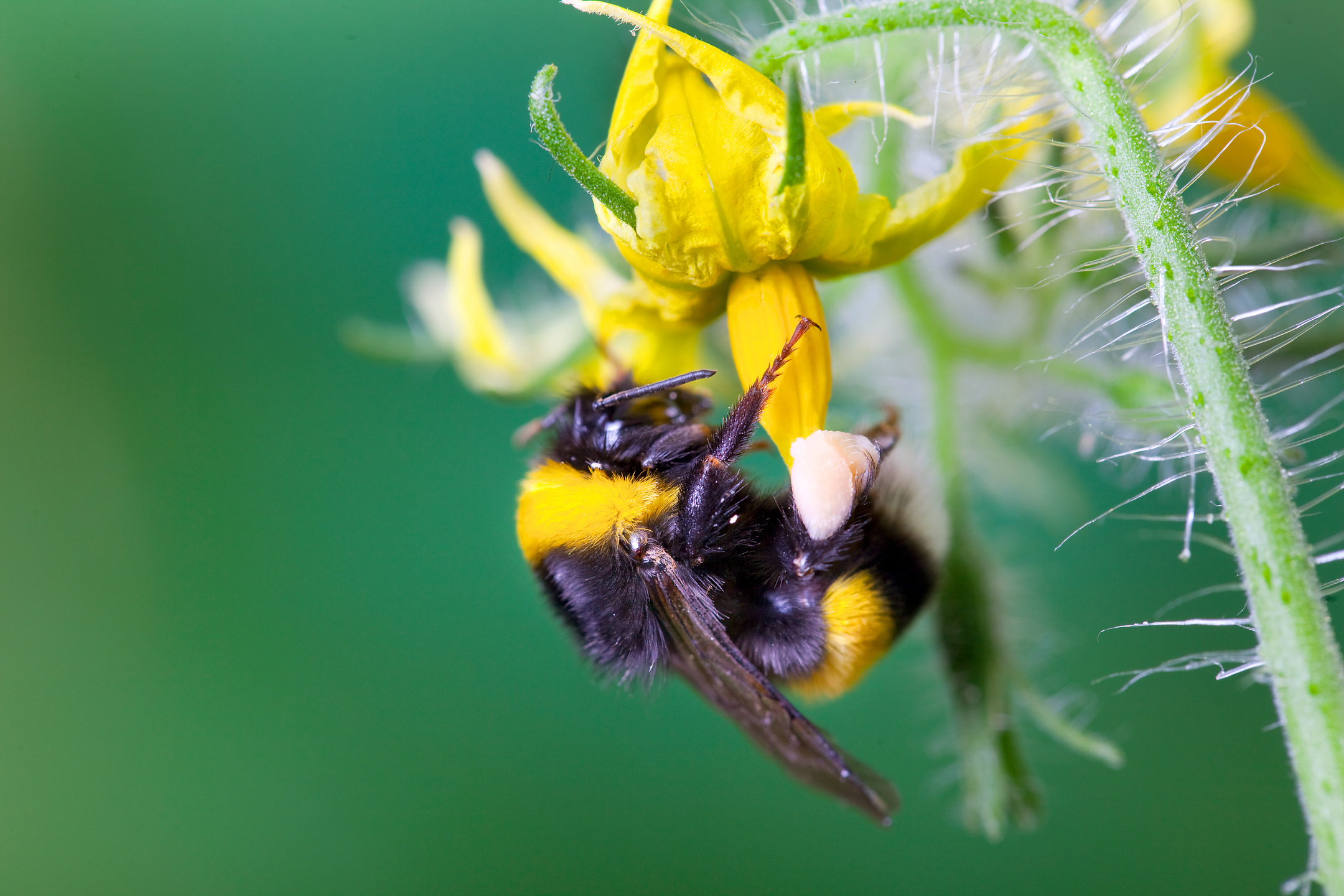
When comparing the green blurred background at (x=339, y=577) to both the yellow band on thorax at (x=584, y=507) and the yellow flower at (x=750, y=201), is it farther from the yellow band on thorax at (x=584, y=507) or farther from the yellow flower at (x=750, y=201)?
the yellow flower at (x=750, y=201)

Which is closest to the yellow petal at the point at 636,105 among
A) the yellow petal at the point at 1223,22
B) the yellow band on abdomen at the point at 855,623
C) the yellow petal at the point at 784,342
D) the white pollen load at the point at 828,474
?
the yellow petal at the point at 784,342

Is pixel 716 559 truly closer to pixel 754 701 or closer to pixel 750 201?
pixel 754 701

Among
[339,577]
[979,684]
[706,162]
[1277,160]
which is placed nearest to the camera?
[706,162]

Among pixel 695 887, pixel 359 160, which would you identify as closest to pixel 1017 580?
pixel 695 887

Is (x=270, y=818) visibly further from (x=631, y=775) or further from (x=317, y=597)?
(x=631, y=775)

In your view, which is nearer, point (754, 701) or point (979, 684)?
point (754, 701)

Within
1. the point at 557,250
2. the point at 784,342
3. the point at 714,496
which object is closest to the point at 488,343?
the point at 557,250
